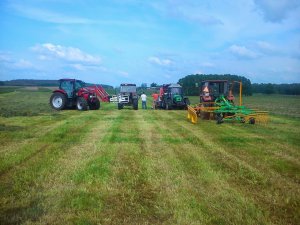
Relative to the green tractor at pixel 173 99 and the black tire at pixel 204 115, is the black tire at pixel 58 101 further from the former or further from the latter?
the black tire at pixel 204 115

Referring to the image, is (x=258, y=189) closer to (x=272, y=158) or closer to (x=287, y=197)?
(x=287, y=197)

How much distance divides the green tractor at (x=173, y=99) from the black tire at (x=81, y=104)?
6647 millimetres

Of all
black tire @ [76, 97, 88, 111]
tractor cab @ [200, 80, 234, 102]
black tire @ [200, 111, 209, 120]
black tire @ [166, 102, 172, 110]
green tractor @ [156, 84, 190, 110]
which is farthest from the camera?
black tire @ [166, 102, 172, 110]

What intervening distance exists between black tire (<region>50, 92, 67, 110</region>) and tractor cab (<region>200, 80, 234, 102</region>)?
8978 mm

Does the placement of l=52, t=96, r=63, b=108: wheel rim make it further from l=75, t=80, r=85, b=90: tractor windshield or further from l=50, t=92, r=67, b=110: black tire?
l=75, t=80, r=85, b=90: tractor windshield

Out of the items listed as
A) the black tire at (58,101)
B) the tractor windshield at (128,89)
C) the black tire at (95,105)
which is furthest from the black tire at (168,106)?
the black tire at (58,101)

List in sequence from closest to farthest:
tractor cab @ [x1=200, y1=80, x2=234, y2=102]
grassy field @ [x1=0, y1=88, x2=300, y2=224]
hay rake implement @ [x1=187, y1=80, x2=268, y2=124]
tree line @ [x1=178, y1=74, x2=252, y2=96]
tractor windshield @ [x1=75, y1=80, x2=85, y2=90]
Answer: grassy field @ [x1=0, y1=88, x2=300, y2=224]
hay rake implement @ [x1=187, y1=80, x2=268, y2=124]
tractor cab @ [x1=200, y1=80, x2=234, y2=102]
tractor windshield @ [x1=75, y1=80, x2=85, y2=90]
tree line @ [x1=178, y1=74, x2=252, y2=96]

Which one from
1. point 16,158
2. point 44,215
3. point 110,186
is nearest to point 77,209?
point 44,215

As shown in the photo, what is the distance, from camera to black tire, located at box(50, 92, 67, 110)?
24.3 meters

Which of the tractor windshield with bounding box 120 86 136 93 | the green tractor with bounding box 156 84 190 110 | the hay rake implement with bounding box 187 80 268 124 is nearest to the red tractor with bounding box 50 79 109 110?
the tractor windshield with bounding box 120 86 136 93

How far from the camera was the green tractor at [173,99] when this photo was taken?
91.6ft

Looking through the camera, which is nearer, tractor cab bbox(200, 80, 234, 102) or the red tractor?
tractor cab bbox(200, 80, 234, 102)

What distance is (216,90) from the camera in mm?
20250

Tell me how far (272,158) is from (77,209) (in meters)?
5.19
